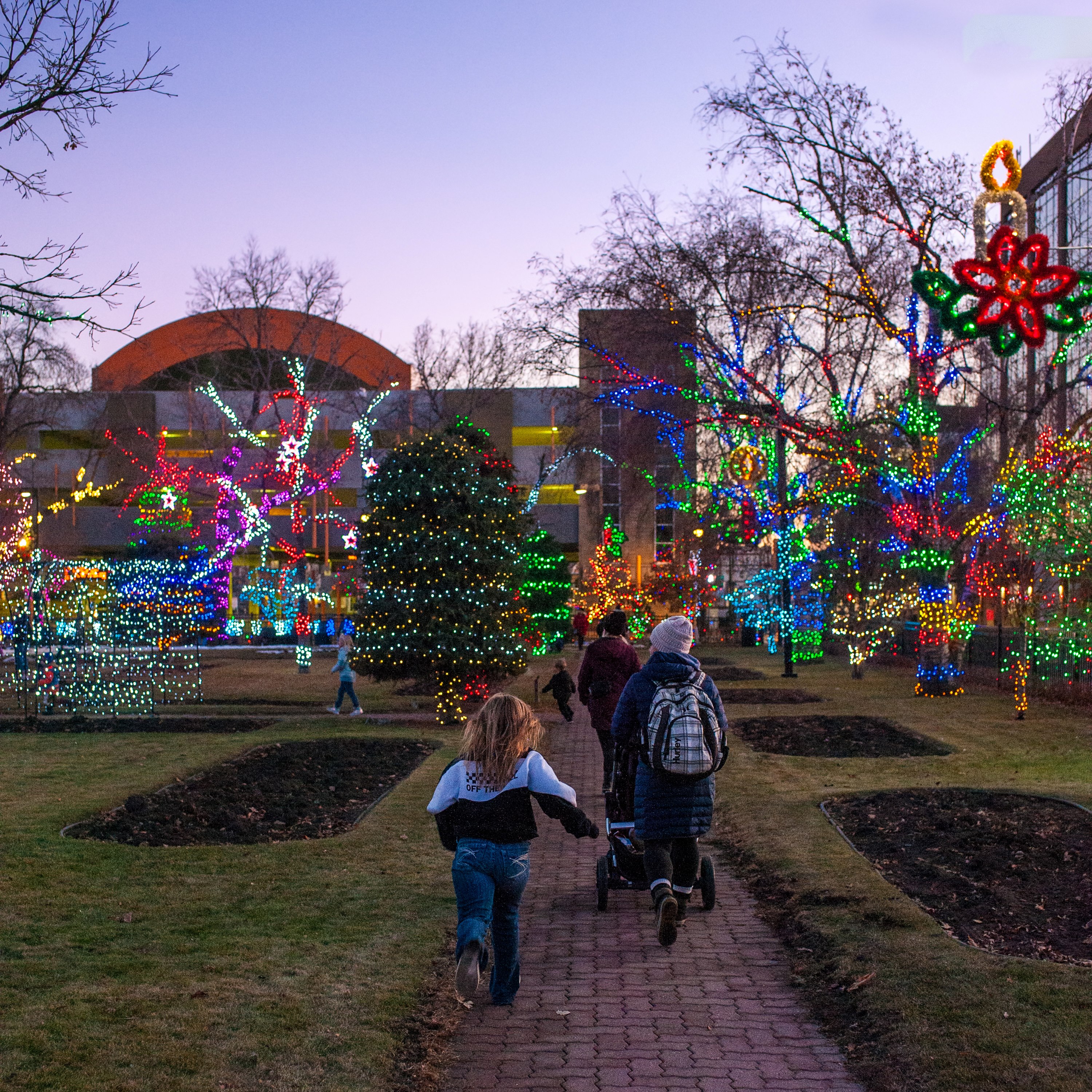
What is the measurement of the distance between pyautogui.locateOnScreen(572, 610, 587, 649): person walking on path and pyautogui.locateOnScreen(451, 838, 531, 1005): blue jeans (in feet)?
126

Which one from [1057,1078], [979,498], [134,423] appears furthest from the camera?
[134,423]

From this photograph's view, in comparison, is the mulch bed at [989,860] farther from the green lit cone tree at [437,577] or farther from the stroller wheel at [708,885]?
the green lit cone tree at [437,577]

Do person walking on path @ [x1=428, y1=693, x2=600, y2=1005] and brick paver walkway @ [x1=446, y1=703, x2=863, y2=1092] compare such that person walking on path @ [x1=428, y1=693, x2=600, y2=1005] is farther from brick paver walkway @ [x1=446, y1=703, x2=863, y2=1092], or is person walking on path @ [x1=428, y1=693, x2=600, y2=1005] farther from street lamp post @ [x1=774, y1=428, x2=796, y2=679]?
street lamp post @ [x1=774, y1=428, x2=796, y2=679]

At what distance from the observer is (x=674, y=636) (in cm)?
710

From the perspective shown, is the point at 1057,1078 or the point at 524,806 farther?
the point at 524,806

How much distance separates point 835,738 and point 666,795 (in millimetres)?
11181

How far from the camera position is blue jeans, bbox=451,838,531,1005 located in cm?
563

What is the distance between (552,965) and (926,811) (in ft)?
17.2

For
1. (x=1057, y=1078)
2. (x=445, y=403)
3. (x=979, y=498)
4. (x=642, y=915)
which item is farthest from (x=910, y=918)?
(x=445, y=403)

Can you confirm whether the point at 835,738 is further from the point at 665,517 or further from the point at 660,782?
the point at 665,517

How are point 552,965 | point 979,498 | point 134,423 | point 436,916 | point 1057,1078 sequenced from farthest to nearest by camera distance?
point 134,423 < point 979,498 < point 436,916 < point 552,965 < point 1057,1078

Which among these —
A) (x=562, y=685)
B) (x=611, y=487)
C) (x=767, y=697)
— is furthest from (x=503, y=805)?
(x=611, y=487)

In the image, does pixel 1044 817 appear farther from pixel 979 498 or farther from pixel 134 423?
pixel 134 423

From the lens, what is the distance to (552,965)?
6.65 m
